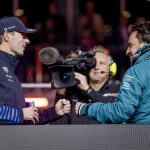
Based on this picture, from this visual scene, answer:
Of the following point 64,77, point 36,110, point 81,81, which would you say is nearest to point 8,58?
point 36,110

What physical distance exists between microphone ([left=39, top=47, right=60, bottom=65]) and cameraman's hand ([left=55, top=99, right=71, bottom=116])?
1.72 feet

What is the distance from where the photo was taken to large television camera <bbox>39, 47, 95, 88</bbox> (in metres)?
6.70

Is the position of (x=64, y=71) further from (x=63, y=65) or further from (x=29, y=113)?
(x=29, y=113)

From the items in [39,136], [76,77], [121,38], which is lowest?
[39,136]

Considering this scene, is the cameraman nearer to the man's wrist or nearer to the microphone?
the microphone

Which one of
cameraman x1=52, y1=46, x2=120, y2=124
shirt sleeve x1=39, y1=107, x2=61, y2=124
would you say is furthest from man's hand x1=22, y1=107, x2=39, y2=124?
cameraman x1=52, y1=46, x2=120, y2=124

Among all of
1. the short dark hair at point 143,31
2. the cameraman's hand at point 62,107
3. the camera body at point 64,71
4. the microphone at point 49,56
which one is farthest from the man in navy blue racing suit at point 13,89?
the short dark hair at point 143,31

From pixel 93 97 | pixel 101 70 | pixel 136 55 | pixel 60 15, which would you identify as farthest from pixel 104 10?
pixel 136 55

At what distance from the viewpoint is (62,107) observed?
6449 mm

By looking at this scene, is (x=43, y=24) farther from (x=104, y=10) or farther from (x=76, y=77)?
(x=76, y=77)

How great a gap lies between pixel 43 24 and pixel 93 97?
5983 millimetres

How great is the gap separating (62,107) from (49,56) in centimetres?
64

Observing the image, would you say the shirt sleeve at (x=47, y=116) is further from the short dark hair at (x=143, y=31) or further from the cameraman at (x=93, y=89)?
the short dark hair at (x=143, y=31)

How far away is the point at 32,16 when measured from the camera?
13.1m
